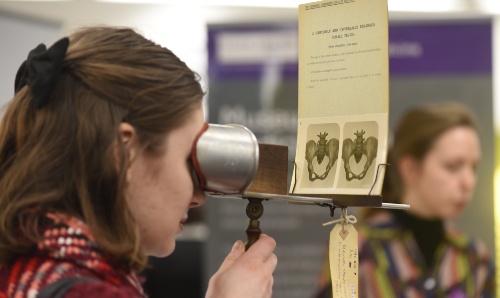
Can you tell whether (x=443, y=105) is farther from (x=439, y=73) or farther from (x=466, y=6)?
(x=466, y=6)

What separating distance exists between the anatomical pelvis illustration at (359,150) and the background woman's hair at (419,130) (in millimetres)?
2351

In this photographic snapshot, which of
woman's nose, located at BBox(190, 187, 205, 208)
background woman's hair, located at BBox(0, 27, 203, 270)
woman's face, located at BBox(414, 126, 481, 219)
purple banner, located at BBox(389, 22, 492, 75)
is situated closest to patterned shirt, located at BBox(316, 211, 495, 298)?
woman's face, located at BBox(414, 126, 481, 219)

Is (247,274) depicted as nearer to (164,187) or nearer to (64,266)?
(164,187)

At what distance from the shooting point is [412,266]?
10.9 feet

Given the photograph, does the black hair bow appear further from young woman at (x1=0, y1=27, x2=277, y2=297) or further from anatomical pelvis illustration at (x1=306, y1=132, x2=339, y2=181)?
anatomical pelvis illustration at (x1=306, y1=132, x2=339, y2=181)

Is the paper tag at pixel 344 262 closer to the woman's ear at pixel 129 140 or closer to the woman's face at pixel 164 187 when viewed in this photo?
the woman's face at pixel 164 187

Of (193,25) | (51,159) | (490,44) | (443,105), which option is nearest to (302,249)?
(443,105)

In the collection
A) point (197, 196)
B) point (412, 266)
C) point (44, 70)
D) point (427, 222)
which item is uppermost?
point (44, 70)

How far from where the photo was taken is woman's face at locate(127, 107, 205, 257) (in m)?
1.07

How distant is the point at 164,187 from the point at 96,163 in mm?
103

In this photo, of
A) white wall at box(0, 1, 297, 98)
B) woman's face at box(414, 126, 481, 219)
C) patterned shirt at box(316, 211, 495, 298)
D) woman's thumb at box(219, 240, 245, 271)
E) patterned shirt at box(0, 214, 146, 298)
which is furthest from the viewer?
white wall at box(0, 1, 297, 98)

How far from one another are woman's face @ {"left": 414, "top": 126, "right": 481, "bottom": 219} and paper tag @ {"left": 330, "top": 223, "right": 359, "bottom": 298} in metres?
2.38

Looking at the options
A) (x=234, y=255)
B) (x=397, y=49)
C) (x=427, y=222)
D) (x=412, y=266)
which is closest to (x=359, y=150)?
(x=234, y=255)

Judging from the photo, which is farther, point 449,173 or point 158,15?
point 158,15
